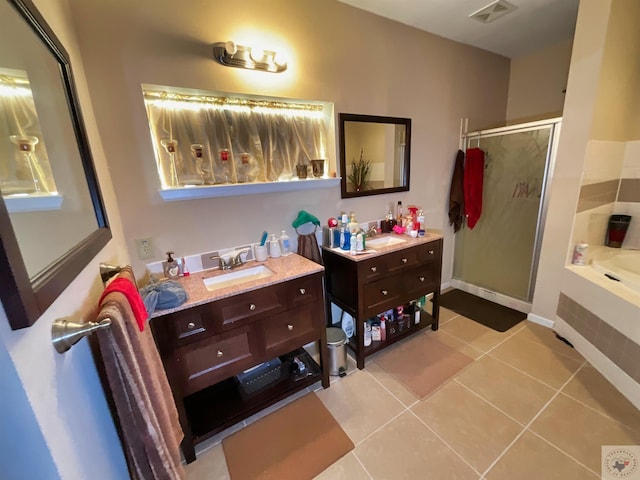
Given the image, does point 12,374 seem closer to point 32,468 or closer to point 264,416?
point 32,468

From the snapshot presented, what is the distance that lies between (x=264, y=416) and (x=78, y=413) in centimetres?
120

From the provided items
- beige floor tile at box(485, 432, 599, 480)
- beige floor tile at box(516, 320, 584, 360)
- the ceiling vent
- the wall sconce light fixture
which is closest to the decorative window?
the wall sconce light fixture

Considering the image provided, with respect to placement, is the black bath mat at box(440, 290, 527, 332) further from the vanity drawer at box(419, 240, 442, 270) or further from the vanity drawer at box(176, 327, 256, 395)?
the vanity drawer at box(176, 327, 256, 395)

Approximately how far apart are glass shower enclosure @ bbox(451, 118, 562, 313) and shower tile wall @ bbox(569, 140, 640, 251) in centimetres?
24

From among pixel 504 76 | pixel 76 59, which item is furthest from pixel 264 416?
pixel 504 76

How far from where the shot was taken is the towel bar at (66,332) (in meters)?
0.59

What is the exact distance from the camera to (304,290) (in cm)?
156

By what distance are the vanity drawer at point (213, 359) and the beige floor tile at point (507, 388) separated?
1.45m

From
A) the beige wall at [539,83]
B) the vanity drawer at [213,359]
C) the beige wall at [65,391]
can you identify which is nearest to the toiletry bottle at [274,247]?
the vanity drawer at [213,359]

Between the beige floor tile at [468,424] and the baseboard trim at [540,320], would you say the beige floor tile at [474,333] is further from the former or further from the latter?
the beige floor tile at [468,424]

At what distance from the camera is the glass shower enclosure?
2.25 m

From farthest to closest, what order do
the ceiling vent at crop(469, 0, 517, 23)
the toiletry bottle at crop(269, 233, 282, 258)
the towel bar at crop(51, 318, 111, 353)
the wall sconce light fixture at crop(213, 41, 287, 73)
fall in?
the ceiling vent at crop(469, 0, 517, 23)
the toiletry bottle at crop(269, 233, 282, 258)
the wall sconce light fixture at crop(213, 41, 287, 73)
the towel bar at crop(51, 318, 111, 353)

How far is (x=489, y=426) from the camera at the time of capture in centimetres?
147

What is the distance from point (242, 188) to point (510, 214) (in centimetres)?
247
